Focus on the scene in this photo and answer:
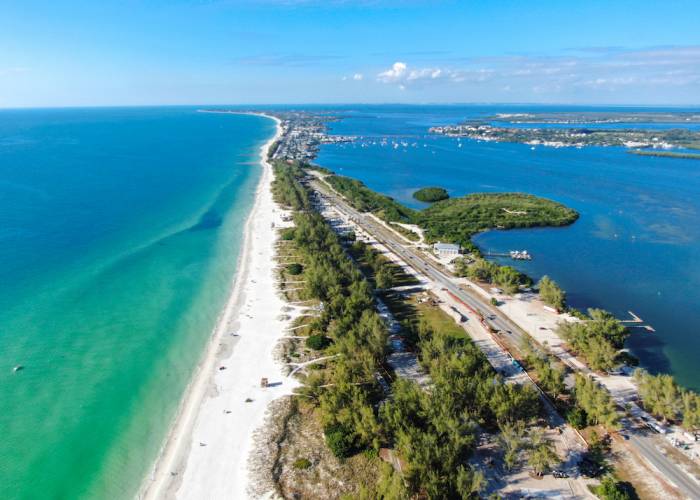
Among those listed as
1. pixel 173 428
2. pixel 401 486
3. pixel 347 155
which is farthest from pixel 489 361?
pixel 347 155

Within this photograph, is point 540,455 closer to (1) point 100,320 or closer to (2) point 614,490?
(2) point 614,490

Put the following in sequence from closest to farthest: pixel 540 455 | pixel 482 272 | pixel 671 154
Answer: pixel 540 455 → pixel 482 272 → pixel 671 154

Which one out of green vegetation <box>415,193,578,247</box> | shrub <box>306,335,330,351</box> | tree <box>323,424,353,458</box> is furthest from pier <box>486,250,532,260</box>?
tree <box>323,424,353,458</box>

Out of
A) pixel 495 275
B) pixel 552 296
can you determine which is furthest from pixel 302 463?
pixel 495 275

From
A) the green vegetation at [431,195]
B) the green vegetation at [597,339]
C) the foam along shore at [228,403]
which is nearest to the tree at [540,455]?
the green vegetation at [597,339]

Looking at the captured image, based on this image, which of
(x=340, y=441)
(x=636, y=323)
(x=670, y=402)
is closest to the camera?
(x=340, y=441)
